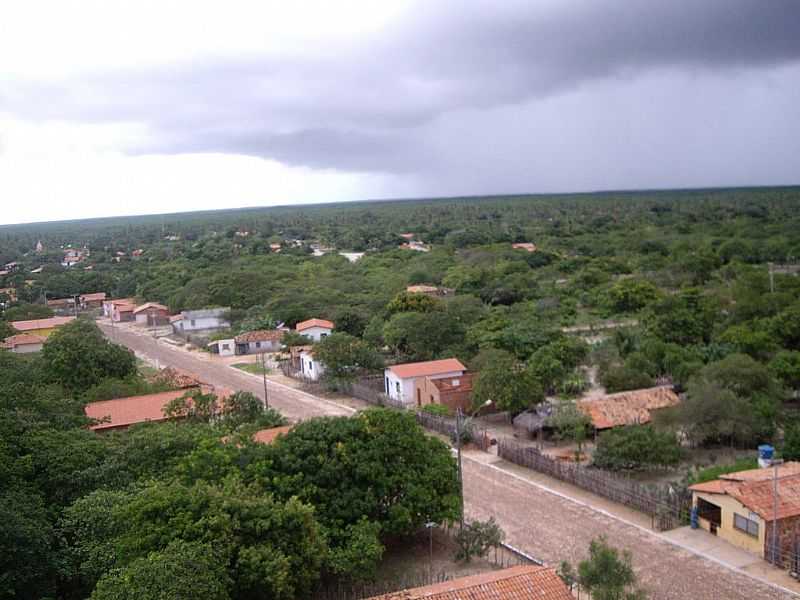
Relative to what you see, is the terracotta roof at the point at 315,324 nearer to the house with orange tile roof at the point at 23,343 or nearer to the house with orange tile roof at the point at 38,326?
the house with orange tile roof at the point at 23,343

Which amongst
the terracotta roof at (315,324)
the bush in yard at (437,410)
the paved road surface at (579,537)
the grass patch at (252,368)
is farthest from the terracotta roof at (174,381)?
the terracotta roof at (315,324)

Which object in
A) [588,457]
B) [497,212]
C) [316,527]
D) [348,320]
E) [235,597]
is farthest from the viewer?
[497,212]

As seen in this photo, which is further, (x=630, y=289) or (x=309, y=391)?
(x=630, y=289)

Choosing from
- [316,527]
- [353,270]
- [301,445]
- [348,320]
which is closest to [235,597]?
[316,527]

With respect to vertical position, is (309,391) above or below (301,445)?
below

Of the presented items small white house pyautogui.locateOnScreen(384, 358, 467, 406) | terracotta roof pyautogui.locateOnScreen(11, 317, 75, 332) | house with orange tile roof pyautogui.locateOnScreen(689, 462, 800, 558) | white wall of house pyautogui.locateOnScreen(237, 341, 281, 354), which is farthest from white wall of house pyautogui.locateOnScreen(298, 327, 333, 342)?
house with orange tile roof pyautogui.locateOnScreen(689, 462, 800, 558)

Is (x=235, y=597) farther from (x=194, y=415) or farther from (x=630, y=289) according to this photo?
(x=630, y=289)
